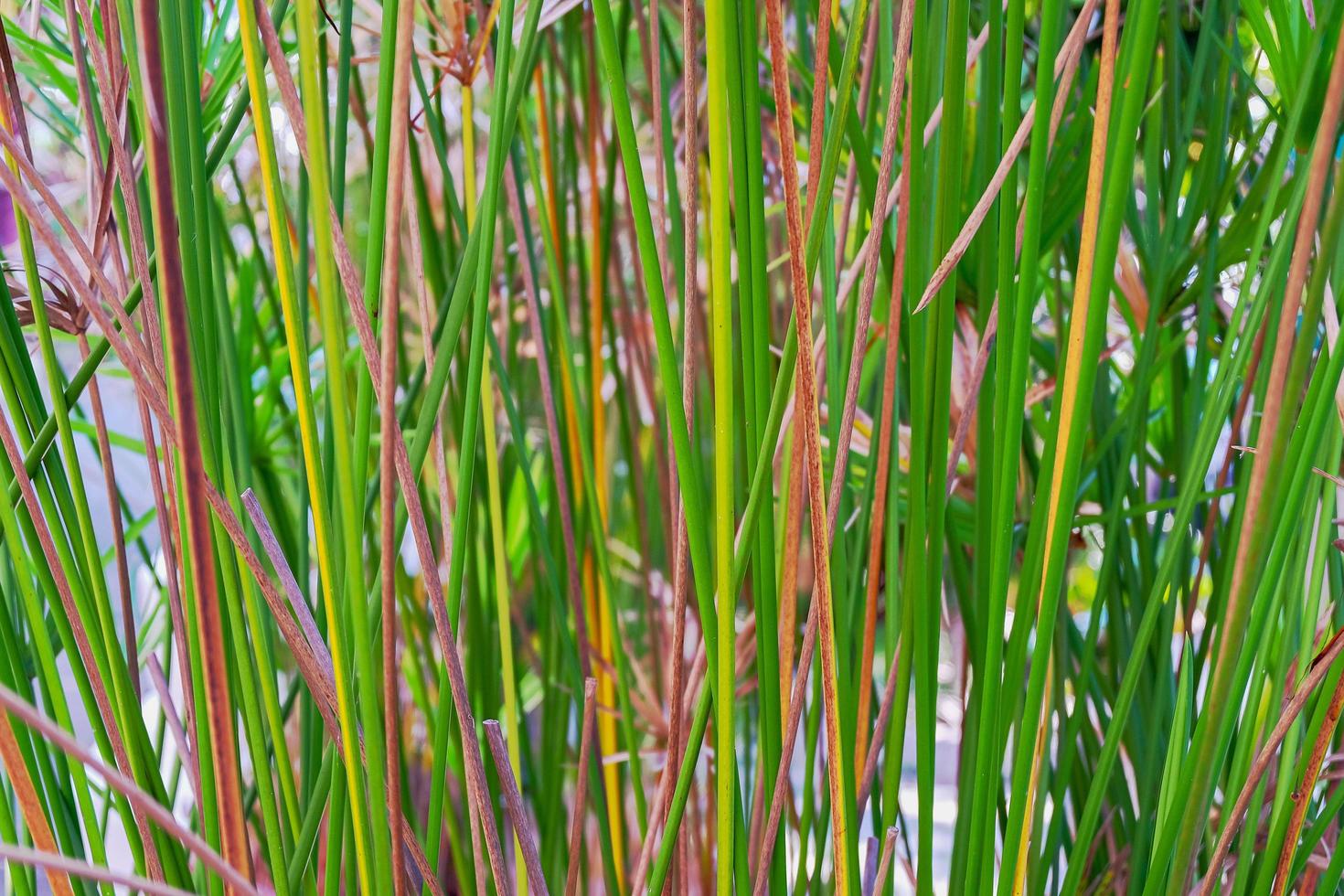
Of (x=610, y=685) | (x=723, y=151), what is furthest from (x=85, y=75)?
(x=610, y=685)

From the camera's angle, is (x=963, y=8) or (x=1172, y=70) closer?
(x=963, y=8)

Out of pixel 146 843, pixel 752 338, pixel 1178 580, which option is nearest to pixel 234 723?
pixel 146 843

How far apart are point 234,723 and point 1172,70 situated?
35 cm

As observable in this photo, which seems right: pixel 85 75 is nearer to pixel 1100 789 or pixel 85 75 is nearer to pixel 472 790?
pixel 472 790

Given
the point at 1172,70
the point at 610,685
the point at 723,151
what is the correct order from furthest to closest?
the point at 610,685 < the point at 1172,70 < the point at 723,151

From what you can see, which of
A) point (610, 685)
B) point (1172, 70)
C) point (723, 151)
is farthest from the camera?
point (610, 685)

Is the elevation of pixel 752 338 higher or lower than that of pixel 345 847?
higher

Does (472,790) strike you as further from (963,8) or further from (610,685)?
(610,685)

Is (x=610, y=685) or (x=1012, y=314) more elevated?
(x=1012, y=314)

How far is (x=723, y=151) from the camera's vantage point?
7.5 inches

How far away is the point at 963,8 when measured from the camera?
0.19 metres

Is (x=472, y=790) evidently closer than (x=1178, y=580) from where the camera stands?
Yes

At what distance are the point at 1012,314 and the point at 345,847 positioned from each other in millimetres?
219

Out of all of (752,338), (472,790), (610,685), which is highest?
(752,338)
